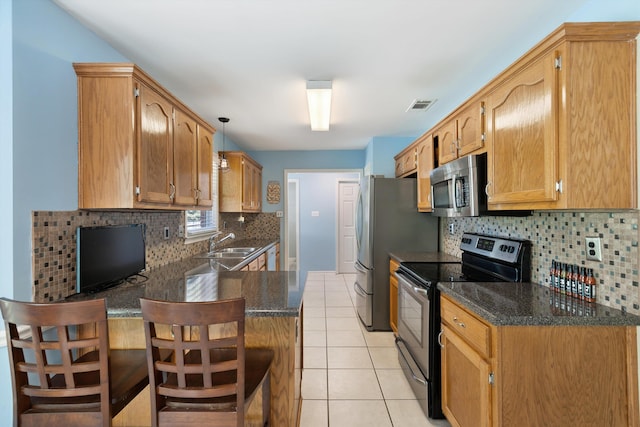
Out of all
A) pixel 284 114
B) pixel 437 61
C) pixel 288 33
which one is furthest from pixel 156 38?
pixel 437 61

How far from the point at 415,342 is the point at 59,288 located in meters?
2.27

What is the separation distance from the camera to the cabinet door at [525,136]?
1.35 metres

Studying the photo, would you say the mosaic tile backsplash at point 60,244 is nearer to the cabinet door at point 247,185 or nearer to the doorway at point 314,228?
the cabinet door at point 247,185

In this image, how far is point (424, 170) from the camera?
9.82 feet

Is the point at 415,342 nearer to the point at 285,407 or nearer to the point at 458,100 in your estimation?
the point at 285,407

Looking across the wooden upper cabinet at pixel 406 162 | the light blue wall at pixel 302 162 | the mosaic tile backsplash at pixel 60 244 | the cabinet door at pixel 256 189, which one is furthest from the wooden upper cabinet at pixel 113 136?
the light blue wall at pixel 302 162

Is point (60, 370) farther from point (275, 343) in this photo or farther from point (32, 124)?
point (32, 124)

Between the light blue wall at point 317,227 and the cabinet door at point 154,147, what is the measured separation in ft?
14.9

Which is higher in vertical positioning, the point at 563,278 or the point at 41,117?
the point at 41,117

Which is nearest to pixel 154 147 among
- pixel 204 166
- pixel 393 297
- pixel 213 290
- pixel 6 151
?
pixel 6 151

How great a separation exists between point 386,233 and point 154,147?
2.42m

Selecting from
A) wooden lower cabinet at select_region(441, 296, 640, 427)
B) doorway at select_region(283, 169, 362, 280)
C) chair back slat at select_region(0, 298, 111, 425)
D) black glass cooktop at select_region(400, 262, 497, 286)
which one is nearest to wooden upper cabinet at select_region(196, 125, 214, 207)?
chair back slat at select_region(0, 298, 111, 425)

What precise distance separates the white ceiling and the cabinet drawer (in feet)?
5.56

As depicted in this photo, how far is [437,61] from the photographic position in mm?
2160
